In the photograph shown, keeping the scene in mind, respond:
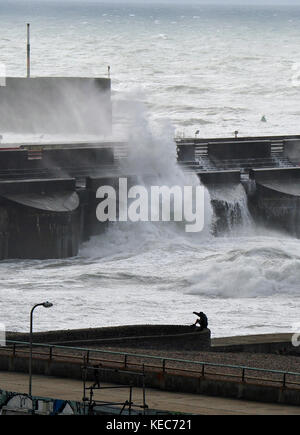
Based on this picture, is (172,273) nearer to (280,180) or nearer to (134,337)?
(280,180)

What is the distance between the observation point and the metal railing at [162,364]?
1955 centimetres

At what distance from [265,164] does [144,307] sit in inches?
476

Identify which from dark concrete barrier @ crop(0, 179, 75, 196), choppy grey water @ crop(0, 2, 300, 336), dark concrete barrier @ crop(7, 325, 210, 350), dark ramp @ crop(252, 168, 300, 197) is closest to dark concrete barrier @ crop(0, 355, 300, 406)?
dark concrete barrier @ crop(7, 325, 210, 350)

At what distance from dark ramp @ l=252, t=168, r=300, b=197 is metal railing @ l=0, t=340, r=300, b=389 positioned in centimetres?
1854

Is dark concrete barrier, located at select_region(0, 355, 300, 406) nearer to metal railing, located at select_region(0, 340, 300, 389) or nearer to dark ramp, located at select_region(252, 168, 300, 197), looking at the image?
metal railing, located at select_region(0, 340, 300, 389)

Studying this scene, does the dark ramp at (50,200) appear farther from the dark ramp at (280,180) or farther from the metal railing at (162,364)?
the metal railing at (162,364)

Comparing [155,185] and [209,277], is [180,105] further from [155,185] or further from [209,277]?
[209,277]

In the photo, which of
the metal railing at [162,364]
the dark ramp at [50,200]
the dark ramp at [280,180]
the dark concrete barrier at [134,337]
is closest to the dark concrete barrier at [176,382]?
the metal railing at [162,364]

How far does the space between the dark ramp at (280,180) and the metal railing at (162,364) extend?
18.5 meters

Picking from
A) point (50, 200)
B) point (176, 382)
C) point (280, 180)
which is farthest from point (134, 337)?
point (280, 180)

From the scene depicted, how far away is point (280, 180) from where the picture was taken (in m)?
40.0

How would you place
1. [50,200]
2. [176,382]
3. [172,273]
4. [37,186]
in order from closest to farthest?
[176,382] < [172,273] < [50,200] < [37,186]

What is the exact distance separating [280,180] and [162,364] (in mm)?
20270

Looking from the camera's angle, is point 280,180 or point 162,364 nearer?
point 162,364
